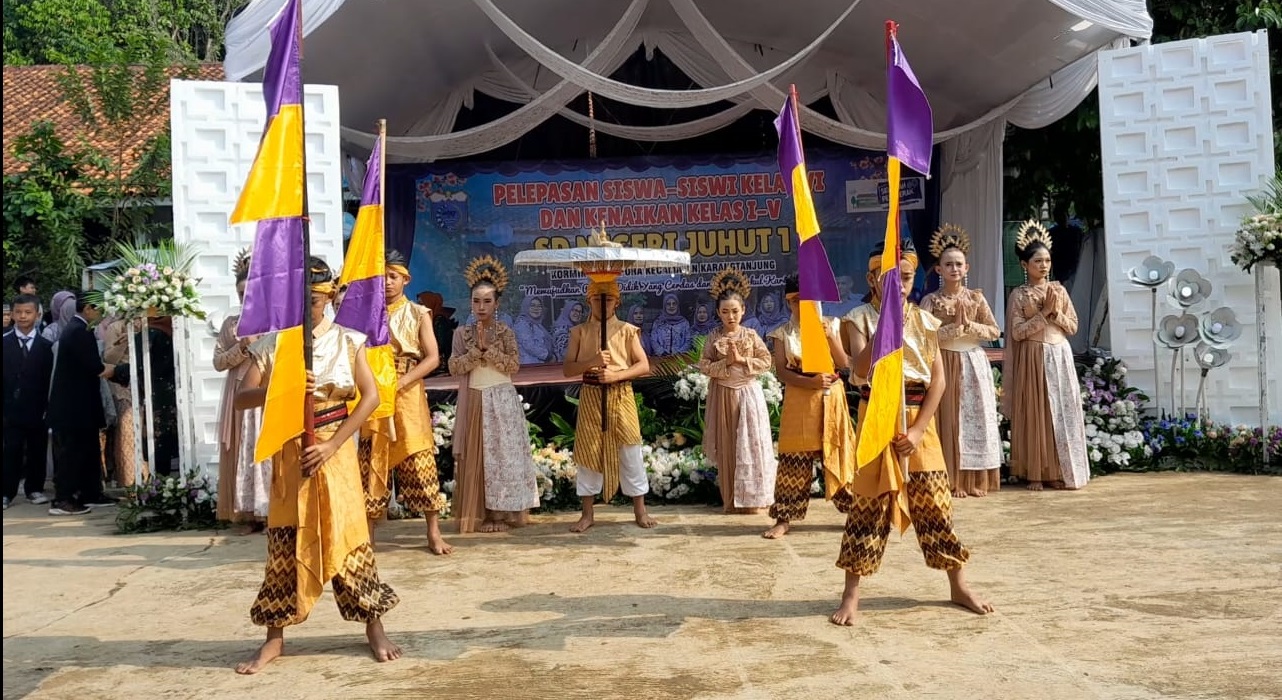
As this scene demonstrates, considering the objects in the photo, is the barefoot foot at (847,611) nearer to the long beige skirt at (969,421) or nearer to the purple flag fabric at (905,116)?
the purple flag fabric at (905,116)

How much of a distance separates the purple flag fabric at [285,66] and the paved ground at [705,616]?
2.17 meters

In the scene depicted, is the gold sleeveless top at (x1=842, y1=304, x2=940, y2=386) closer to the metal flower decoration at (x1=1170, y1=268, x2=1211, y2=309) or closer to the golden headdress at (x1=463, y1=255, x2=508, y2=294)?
the golden headdress at (x1=463, y1=255, x2=508, y2=294)

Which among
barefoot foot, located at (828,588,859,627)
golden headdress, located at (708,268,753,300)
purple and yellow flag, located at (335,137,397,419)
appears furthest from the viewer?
golden headdress, located at (708,268,753,300)

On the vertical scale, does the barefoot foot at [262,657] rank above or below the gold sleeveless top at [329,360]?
below

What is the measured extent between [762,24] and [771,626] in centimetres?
780

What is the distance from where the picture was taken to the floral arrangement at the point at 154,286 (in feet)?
22.7

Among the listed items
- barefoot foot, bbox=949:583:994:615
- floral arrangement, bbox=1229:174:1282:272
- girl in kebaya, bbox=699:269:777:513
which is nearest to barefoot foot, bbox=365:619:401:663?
barefoot foot, bbox=949:583:994:615

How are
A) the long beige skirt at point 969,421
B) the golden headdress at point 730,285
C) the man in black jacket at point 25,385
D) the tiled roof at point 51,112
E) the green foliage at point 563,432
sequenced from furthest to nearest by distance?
the tiled roof at point 51,112 < the man in black jacket at point 25,385 < the green foliage at point 563,432 < the long beige skirt at point 969,421 < the golden headdress at point 730,285

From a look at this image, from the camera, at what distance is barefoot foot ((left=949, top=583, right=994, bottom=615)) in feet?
14.6

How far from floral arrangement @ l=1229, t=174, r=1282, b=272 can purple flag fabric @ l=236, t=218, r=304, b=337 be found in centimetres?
684

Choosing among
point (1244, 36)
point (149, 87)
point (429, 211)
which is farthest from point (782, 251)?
point (149, 87)

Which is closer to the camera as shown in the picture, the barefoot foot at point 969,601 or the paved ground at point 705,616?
the paved ground at point 705,616

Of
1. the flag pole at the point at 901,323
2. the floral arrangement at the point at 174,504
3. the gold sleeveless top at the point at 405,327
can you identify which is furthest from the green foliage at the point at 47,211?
the flag pole at the point at 901,323

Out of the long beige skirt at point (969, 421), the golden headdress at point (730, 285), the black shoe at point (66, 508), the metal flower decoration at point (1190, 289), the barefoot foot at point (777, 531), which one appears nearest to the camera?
the barefoot foot at point (777, 531)
